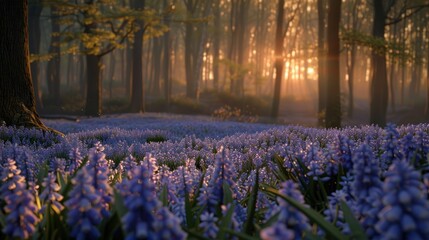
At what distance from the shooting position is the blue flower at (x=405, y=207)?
1.45 meters

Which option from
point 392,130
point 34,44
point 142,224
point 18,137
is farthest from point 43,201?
point 34,44

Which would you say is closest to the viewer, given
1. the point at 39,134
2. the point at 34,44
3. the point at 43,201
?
the point at 43,201

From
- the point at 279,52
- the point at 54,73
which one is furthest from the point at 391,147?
the point at 54,73

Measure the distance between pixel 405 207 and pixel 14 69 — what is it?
Result: 31.2 feet

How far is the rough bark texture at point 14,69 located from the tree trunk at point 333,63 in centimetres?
1091

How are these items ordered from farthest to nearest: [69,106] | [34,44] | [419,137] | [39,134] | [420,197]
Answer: [69,106], [34,44], [39,134], [419,137], [420,197]

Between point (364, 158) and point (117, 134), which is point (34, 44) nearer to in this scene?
point (117, 134)

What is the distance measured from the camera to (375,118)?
2200cm

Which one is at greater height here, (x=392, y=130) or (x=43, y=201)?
(x=392, y=130)

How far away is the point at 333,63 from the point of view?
53.1 feet

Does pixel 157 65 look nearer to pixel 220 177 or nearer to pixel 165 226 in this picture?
pixel 220 177

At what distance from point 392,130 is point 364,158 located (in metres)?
Answer: 1.16

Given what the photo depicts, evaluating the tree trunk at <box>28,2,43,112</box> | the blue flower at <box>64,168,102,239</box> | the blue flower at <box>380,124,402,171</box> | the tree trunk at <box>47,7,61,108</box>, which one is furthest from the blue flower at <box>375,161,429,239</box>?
the tree trunk at <box>47,7,61,108</box>

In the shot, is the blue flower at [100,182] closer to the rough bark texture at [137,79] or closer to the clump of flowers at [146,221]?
the clump of flowers at [146,221]
